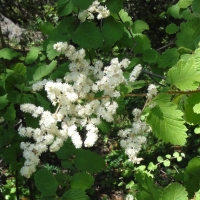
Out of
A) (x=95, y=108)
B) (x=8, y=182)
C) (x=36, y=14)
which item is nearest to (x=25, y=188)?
(x=8, y=182)

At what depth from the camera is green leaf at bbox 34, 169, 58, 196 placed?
4.50 feet

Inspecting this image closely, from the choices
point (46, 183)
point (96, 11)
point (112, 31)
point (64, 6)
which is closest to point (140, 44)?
point (112, 31)

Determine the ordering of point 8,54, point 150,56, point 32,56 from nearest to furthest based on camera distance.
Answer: point 150,56 → point 32,56 → point 8,54

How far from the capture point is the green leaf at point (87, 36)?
1603 mm

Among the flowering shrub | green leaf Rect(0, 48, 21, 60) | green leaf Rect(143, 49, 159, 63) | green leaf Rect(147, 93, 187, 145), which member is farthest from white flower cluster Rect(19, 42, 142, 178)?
green leaf Rect(0, 48, 21, 60)

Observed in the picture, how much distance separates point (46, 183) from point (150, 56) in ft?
3.04

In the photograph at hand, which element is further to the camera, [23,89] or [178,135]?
[23,89]

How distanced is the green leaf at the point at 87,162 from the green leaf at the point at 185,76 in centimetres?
69

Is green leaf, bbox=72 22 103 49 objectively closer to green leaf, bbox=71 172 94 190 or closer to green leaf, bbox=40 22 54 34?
green leaf, bbox=40 22 54 34

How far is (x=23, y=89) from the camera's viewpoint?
1.43 meters

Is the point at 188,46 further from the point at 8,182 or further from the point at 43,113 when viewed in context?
the point at 8,182

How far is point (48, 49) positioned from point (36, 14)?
5792 millimetres

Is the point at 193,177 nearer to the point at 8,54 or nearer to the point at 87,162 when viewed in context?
the point at 87,162

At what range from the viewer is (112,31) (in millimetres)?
1713
